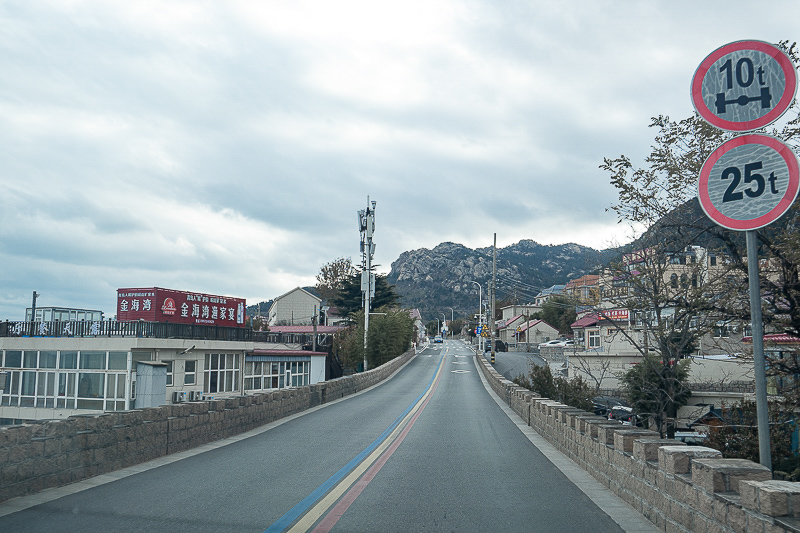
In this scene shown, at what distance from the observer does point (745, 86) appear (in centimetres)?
514

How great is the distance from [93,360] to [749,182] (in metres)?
30.1

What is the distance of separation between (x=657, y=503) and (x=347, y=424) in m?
10.8

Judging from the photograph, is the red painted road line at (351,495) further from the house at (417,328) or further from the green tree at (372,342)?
the house at (417,328)

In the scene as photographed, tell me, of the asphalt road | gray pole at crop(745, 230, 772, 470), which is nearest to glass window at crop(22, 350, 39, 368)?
the asphalt road

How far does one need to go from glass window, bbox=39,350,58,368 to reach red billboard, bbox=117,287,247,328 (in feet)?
15.6

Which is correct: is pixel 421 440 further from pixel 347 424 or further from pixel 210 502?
pixel 210 502

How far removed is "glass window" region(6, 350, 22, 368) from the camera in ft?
102

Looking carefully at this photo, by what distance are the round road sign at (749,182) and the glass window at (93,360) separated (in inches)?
1144

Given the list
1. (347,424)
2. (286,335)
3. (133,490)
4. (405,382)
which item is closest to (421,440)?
(347,424)

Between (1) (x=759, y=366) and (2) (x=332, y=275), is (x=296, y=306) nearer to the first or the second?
(2) (x=332, y=275)

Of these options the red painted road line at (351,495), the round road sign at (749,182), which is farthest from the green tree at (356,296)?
the round road sign at (749,182)

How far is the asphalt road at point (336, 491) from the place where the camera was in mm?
6254

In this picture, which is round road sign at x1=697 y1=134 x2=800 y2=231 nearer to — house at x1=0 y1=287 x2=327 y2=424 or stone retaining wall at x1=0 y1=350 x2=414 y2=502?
stone retaining wall at x1=0 y1=350 x2=414 y2=502

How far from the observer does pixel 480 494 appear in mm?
7785
